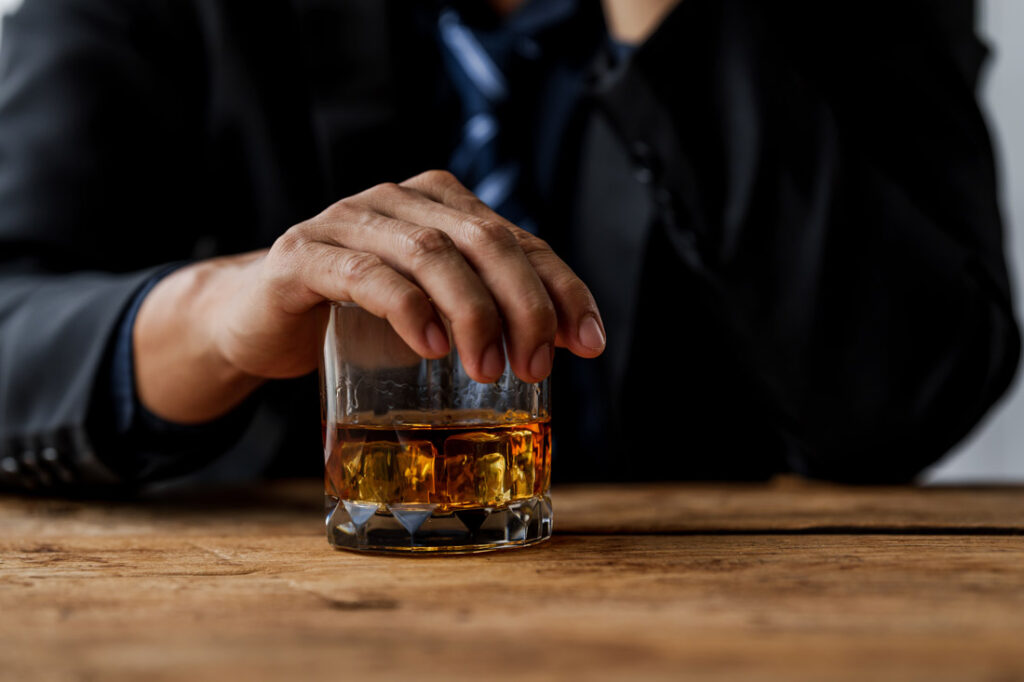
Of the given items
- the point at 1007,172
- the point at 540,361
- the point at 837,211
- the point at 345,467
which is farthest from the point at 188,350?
the point at 1007,172

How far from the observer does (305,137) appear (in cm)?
120

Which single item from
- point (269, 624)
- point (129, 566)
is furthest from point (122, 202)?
point (269, 624)

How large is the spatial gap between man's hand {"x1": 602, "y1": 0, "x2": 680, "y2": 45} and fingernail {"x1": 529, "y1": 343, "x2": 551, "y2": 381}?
643mm

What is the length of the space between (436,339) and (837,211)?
0.68m

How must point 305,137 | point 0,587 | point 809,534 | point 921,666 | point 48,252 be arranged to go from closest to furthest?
1. point 921,666
2. point 0,587
3. point 809,534
4. point 48,252
5. point 305,137

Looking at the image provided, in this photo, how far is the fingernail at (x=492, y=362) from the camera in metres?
0.52

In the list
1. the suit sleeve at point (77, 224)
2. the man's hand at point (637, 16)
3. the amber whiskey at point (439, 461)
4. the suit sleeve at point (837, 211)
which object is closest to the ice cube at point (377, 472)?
the amber whiskey at point (439, 461)

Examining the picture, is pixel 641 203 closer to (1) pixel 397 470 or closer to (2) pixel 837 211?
(2) pixel 837 211

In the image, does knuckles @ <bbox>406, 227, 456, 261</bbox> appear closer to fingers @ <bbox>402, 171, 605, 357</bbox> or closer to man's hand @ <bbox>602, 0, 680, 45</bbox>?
fingers @ <bbox>402, 171, 605, 357</bbox>

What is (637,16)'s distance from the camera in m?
1.07

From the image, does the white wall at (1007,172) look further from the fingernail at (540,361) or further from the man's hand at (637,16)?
the fingernail at (540,361)

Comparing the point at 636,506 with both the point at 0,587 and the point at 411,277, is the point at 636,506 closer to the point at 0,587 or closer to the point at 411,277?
the point at 411,277

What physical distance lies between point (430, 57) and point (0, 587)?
94 centimetres

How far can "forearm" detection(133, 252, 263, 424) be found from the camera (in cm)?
77
